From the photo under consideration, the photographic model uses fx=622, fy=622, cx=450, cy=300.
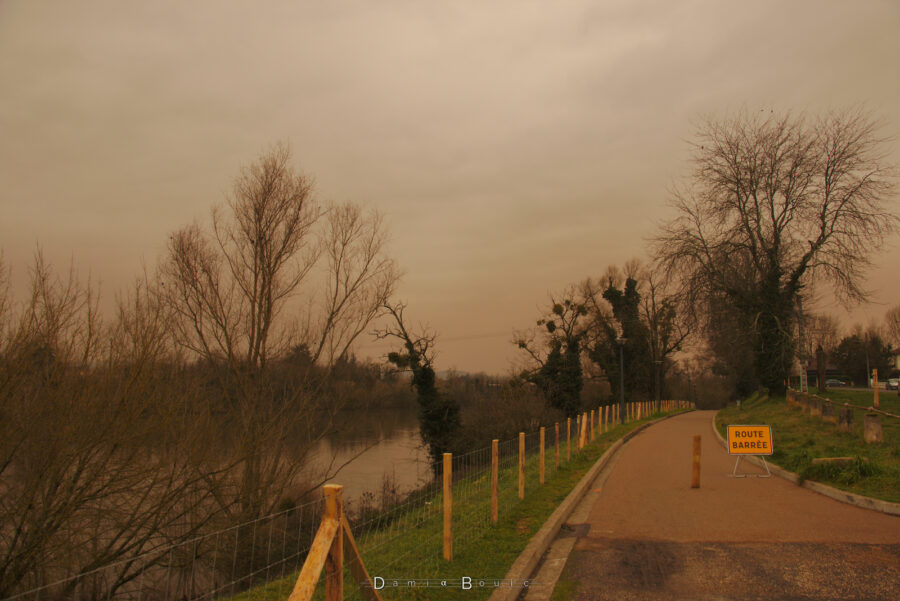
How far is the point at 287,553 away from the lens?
35.1 feet

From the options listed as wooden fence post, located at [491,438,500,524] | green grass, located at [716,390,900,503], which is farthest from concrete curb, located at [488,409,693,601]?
green grass, located at [716,390,900,503]

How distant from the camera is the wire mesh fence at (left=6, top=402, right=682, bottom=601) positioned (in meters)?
5.90

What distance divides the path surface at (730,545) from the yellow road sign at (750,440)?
31.6 inches

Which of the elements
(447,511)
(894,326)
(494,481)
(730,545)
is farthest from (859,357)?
(447,511)

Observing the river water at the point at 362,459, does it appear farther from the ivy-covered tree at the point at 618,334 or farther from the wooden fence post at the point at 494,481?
the ivy-covered tree at the point at 618,334

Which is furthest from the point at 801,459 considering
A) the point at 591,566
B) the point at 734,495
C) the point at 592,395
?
the point at 592,395

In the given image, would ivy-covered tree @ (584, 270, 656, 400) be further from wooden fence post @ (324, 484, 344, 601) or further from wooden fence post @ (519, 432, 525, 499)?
wooden fence post @ (324, 484, 344, 601)

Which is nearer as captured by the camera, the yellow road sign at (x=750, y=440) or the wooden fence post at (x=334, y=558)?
the wooden fence post at (x=334, y=558)

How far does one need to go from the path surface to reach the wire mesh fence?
1.33 metres

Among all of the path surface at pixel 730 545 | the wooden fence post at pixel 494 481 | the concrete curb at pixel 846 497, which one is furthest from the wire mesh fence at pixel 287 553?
the concrete curb at pixel 846 497

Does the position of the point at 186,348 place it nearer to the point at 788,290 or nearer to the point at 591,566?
the point at 591,566

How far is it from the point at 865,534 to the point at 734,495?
10.0ft

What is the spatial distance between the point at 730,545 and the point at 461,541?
9.83 feet

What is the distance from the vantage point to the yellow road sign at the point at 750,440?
11.9 metres
